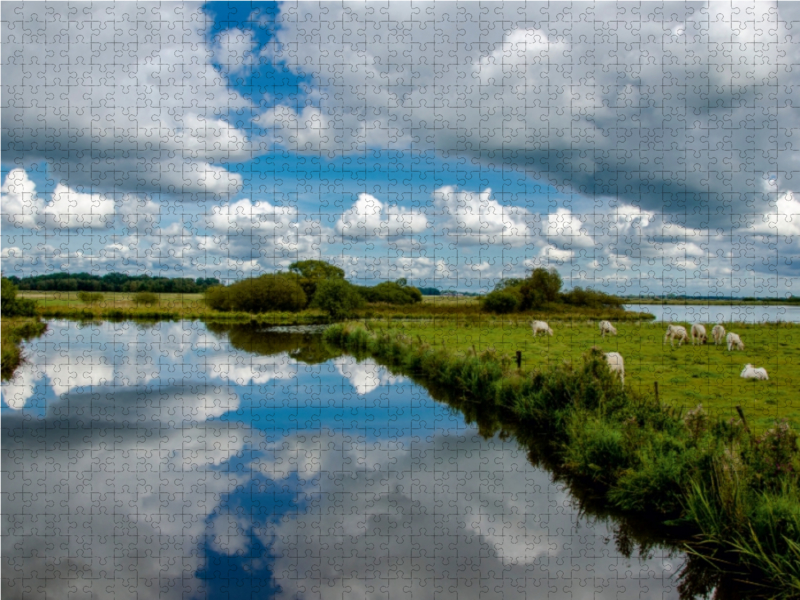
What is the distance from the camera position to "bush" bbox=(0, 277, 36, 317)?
49594 millimetres

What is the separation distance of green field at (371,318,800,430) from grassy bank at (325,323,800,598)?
1154 millimetres

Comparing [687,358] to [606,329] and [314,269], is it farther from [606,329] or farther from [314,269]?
[314,269]

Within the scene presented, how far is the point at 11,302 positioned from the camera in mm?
50438

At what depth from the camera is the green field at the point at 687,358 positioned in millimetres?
17000

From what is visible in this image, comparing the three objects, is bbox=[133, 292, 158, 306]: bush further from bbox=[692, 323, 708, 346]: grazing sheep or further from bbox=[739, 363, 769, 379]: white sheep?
bbox=[739, 363, 769, 379]: white sheep

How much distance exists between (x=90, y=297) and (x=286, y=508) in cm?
5923

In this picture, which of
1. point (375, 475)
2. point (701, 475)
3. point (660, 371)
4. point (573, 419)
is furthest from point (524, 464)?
point (660, 371)

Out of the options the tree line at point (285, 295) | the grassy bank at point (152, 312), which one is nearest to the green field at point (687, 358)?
the tree line at point (285, 295)

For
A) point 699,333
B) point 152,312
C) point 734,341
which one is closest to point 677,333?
point 699,333

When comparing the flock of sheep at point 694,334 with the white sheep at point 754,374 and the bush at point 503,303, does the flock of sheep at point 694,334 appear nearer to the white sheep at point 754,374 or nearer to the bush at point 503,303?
the white sheep at point 754,374

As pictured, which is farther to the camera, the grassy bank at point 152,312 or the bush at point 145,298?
the bush at point 145,298

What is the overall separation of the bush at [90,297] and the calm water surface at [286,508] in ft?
128

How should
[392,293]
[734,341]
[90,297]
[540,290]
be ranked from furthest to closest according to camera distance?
1. [392,293]
2. [90,297]
3. [540,290]
4. [734,341]

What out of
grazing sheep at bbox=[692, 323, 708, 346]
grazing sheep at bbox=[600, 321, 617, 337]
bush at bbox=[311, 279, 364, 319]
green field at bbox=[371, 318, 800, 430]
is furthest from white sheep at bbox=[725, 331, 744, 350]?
bush at bbox=[311, 279, 364, 319]
